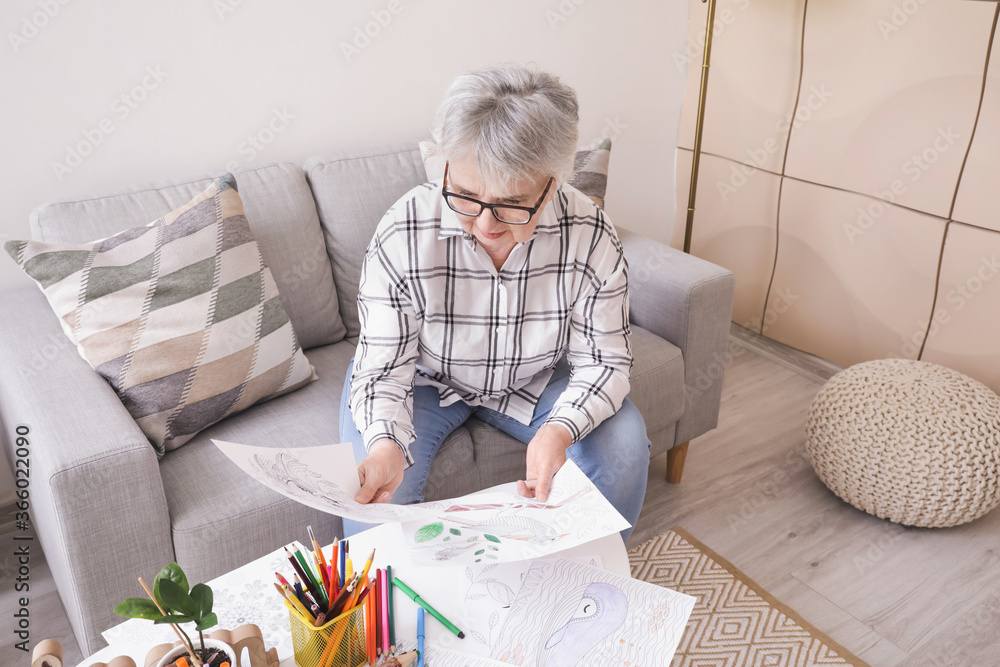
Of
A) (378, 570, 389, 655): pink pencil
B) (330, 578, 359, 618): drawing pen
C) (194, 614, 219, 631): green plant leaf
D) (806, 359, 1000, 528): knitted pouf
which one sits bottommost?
(806, 359, 1000, 528): knitted pouf

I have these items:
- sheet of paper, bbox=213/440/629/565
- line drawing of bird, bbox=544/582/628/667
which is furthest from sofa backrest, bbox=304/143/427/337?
line drawing of bird, bbox=544/582/628/667

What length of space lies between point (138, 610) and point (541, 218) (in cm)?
87

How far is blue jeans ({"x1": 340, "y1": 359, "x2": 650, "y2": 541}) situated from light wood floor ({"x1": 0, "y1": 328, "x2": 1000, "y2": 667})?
51 cm

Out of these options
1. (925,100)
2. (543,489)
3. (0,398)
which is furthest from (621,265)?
(925,100)

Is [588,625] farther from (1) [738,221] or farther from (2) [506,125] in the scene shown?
(1) [738,221]

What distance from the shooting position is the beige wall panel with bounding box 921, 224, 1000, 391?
2.11 m

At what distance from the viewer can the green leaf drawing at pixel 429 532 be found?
983 millimetres

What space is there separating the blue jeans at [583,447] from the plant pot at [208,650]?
18.8 inches

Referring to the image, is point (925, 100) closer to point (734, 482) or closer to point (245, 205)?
point (734, 482)

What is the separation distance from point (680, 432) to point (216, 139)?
1.34 metres

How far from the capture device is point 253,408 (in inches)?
61.8

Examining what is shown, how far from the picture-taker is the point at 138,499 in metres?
1.19

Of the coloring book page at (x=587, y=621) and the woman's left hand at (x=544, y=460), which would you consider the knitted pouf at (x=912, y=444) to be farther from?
the coloring book page at (x=587, y=621)

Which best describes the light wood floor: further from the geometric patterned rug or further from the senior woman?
the senior woman
